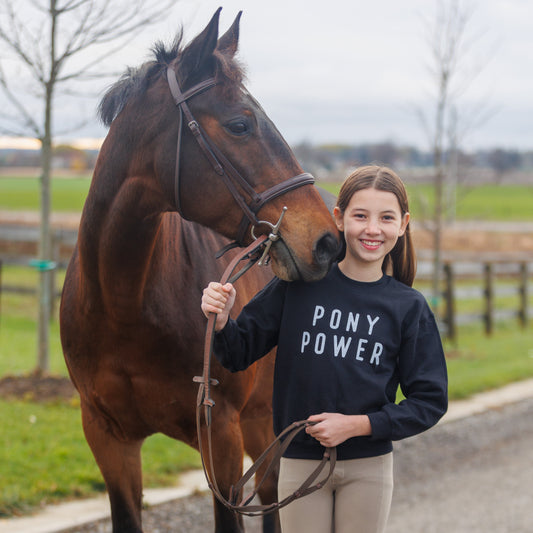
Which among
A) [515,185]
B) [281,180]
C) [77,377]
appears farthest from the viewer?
[515,185]

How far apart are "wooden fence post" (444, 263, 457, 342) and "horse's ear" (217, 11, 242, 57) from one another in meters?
7.52

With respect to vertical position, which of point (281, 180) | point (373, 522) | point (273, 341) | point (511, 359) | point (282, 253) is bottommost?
point (511, 359)

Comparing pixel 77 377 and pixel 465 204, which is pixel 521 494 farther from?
pixel 465 204

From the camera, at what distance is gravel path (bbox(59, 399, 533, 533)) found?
12.8 feet

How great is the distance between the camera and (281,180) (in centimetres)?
220

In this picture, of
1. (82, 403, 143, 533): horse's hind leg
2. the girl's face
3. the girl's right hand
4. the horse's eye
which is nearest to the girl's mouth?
the girl's face

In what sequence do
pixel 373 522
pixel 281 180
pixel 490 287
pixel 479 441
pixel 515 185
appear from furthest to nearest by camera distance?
pixel 515 185 → pixel 490 287 → pixel 479 441 → pixel 281 180 → pixel 373 522

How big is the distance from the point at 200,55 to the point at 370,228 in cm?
82

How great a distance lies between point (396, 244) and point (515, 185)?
7858 centimetres

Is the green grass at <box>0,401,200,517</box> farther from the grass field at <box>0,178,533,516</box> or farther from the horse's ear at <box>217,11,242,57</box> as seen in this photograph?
the horse's ear at <box>217,11,242,57</box>

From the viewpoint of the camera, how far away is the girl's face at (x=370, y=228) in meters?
2.12

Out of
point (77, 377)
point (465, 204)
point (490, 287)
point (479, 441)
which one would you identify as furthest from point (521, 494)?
point (465, 204)

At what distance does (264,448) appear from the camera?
12.0 ft

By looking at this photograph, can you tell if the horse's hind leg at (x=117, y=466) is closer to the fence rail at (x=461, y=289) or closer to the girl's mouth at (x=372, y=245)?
the girl's mouth at (x=372, y=245)
